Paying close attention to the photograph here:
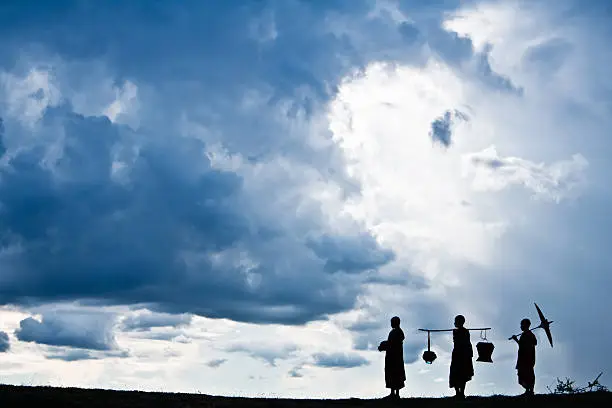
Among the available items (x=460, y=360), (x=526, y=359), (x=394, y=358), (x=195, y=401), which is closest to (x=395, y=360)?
(x=394, y=358)

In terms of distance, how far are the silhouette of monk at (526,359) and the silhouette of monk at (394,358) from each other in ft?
14.3

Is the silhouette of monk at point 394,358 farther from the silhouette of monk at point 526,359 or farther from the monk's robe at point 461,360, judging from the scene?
the silhouette of monk at point 526,359

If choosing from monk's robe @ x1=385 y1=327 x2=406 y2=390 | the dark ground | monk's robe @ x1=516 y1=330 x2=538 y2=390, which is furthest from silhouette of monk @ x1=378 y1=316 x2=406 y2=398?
monk's robe @ x1=516 y1=330 x2=538 y2=390

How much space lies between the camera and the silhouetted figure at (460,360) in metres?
28.3

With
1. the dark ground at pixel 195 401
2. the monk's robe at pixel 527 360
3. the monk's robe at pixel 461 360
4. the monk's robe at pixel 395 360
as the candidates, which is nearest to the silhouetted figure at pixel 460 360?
the monk's robe at pixel 461 360

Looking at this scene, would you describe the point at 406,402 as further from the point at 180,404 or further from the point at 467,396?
the point at 180,404

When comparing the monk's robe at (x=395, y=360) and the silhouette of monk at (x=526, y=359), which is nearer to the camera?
the monk's robe at (x=395, y=360)

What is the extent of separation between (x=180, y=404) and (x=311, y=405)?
404 centimetres

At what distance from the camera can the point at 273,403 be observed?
24859mm

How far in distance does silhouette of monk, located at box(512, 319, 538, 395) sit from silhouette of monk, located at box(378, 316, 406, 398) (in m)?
4.37

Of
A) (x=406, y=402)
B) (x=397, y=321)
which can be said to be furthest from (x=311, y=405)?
(x=397, y=321)

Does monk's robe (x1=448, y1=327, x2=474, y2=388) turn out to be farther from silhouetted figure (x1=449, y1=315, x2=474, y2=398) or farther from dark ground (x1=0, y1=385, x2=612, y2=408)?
dark ground (x1=0, y1=385, x2=612, y2=408)

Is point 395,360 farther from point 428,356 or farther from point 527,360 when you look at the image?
point 527,360

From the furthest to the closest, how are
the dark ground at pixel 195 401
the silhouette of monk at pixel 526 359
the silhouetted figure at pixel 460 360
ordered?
the silhouette of monk at pixel 526 359 → the silhouetted figure at pixel 460 360 → the dark ground at pixel 195 401
